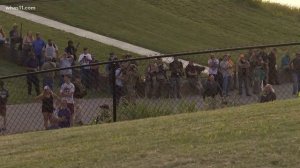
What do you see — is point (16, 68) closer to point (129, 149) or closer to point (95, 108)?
point (95, 108)

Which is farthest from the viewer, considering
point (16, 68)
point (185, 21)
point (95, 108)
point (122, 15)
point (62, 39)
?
point (185, 21)

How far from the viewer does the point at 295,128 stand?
7703 mm

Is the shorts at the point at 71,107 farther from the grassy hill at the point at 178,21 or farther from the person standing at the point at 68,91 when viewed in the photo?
the grassy hill at the point at 178,21

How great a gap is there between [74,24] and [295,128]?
24.0 meters

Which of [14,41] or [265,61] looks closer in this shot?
[265,61]

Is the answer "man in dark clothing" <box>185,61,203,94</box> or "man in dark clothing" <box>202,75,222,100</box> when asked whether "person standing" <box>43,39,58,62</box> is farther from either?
"man in dark clothing" <box>202,75,222,100</box>

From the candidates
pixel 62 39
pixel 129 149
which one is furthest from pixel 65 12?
pixel 129 149

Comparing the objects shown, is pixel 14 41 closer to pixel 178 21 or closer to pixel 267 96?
pixel 267 96

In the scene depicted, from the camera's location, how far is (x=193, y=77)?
18016 millimetres

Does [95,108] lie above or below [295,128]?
below

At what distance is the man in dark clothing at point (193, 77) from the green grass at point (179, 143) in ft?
21.8

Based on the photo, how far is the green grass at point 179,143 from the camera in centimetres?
676

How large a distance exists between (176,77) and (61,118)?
14.8ft

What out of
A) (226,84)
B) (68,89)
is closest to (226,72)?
(226,84)
